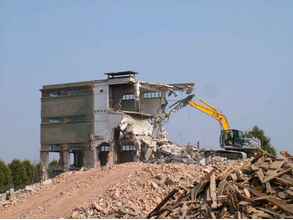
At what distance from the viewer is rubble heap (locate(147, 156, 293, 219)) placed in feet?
31.5

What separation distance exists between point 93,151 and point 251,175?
111 ft

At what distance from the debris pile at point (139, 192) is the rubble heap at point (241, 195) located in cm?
622

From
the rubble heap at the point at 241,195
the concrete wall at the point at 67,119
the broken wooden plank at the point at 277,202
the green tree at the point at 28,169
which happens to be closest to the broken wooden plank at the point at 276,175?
the rubble heap at the point at 241,195

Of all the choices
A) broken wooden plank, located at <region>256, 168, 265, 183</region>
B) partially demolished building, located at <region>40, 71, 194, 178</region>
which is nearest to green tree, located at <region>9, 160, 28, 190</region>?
partially demolished building, located at <region>40, 71, 194, 178</region>

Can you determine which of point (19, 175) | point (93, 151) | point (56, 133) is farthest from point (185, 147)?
point (19, 175)

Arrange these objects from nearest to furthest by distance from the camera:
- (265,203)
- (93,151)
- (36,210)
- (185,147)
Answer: (265,203), (36,210), (185,147), (93,151)

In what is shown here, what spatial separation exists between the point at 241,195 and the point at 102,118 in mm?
34614

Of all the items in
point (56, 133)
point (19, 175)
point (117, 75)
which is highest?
point (117, 75)

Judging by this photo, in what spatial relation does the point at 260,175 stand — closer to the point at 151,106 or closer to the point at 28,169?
the point at 151,106

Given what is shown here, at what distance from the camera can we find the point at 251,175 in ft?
35.7

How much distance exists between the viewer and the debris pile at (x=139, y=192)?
711 inches

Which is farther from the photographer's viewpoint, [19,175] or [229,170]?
[19,175]

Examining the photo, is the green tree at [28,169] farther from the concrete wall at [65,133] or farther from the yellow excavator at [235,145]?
the yellow excavator at [235,145]

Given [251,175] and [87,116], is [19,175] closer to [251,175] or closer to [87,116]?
[87,116]
